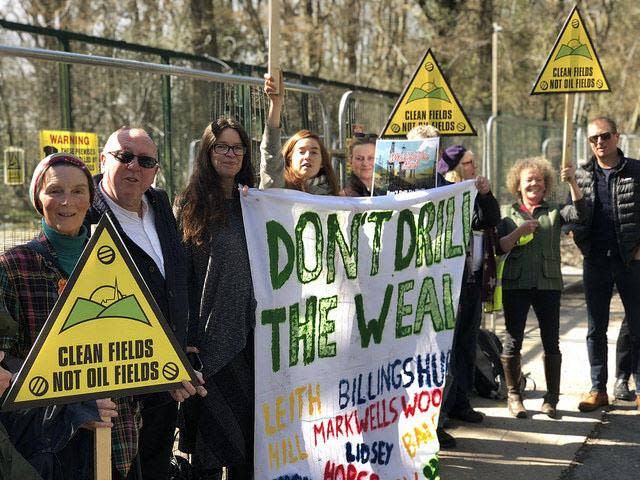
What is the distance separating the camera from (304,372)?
417 centimetres

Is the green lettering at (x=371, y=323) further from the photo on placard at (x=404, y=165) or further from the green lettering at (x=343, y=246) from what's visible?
the photo on placard at (x=404, y=165)

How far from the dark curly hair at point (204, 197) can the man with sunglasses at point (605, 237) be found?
3.45 metres

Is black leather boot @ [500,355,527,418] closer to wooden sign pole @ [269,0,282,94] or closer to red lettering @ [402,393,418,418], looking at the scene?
red lettering @ [402,393,418,418]

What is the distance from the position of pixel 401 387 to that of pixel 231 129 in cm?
161

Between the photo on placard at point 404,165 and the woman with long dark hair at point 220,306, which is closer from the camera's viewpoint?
the woman with long dark hair at point 220,306

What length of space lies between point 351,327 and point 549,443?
2.16m

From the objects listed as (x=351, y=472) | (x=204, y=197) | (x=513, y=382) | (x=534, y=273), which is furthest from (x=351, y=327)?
(x=513, y=382)

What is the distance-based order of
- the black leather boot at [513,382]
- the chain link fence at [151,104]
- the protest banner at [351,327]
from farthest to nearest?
the black leather boot at [513,382] < the chain link fence at [151,104] < the protest banner at [351,327]

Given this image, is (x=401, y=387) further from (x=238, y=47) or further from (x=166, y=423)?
(x=238, y=47)

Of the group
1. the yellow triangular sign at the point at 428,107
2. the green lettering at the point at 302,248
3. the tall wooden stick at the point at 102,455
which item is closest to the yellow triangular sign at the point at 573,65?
the yellow triangular sign at the point at 428,107

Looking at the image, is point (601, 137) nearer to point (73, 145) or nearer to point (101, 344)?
point (73, 145)

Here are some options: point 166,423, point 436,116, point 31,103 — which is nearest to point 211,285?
point 166,423

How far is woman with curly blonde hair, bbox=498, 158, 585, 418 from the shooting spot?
6234mm

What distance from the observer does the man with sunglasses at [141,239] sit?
3.37m
